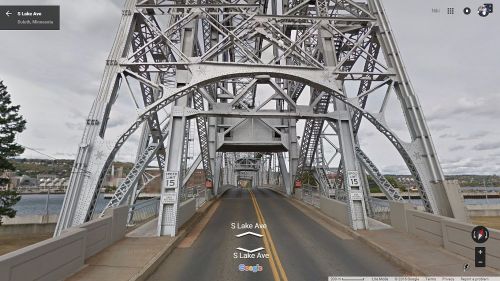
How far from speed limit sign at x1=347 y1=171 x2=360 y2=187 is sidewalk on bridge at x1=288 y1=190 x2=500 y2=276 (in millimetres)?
2179

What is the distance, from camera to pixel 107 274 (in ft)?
20.4

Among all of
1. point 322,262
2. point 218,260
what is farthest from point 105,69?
point 322,262

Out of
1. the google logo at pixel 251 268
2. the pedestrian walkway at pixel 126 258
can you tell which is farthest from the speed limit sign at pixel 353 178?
the pedestrian walkway at pixel 126 258

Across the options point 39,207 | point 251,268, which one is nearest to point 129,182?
point 251,268

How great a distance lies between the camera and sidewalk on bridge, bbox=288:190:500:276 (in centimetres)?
625

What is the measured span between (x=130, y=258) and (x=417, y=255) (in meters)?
7.96

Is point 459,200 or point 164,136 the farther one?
point 164,136

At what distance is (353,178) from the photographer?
12227 millimetres

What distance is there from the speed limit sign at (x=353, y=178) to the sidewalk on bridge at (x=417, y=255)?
218 cm

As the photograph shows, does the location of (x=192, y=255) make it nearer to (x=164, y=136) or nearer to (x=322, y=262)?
(x=322, y=262)

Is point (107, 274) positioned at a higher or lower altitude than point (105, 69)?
lower

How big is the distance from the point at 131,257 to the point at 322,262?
5338mm

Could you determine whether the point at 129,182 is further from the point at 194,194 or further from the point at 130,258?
the point at 194,194

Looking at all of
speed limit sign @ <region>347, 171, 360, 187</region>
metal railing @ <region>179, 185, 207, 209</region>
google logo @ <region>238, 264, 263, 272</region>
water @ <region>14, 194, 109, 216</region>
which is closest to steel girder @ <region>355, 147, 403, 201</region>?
speed limit sign @ <region>347, 171, 360, 187</region>
